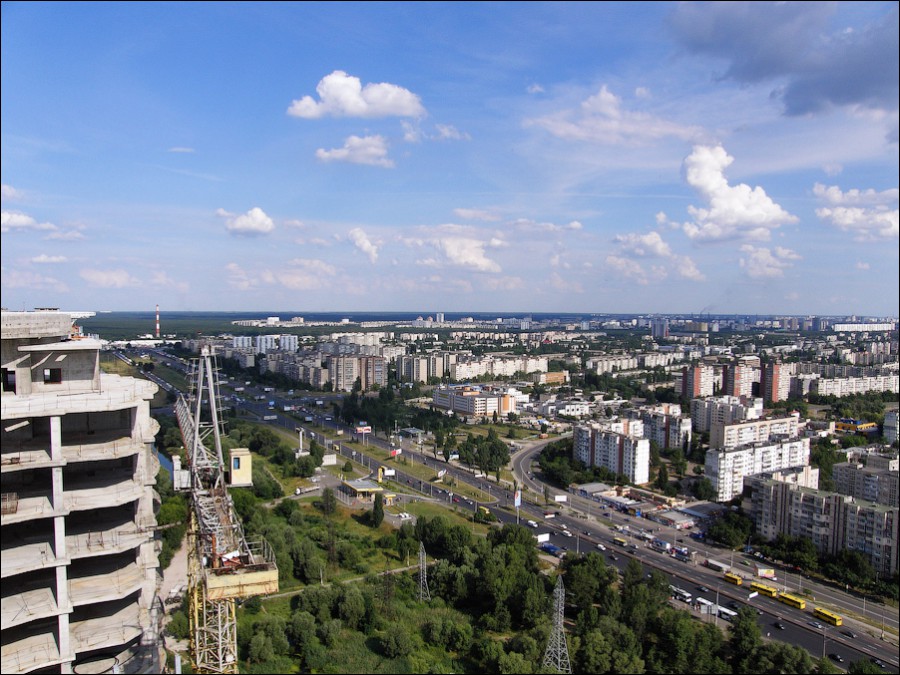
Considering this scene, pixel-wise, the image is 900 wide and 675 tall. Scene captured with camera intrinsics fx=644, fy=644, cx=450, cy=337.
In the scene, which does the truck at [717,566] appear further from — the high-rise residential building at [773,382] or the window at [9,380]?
the high-rise residential building at [773,382]

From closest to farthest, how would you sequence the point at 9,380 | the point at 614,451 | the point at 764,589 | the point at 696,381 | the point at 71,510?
1. the point at 71,510
2. the point at 9,380
3. the point at 764,589
4. the point at 614,451
5. the point at 696,381

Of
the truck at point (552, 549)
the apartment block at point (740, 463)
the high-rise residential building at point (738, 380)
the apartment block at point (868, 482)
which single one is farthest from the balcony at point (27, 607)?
the high-rise residential building at point (738, 380)

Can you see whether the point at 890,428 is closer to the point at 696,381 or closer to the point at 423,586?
the point at 696,381

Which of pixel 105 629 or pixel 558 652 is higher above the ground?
pixel 105 629

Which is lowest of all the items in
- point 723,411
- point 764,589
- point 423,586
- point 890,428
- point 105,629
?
point 764,589

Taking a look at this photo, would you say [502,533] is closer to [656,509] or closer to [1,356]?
[656,509]

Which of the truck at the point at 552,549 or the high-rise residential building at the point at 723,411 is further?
the high-rise residential building at the point at 723,411

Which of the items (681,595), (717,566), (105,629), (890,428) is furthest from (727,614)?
(890,428)
